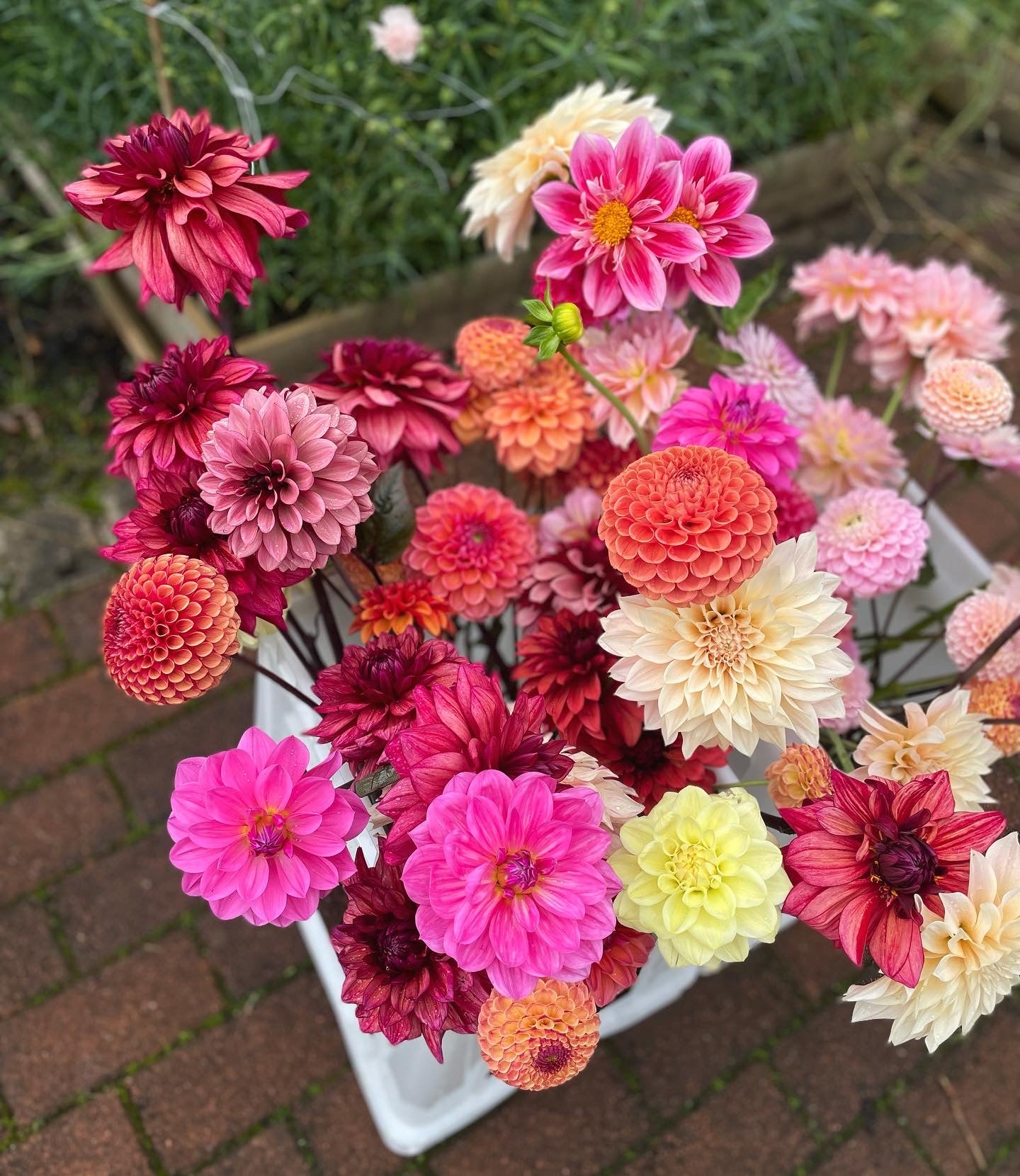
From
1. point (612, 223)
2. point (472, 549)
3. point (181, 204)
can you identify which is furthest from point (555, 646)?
point (181, 204)

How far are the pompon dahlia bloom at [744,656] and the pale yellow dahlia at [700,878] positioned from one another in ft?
0.17

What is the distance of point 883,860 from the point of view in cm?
65

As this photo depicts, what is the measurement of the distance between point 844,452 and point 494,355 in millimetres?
384

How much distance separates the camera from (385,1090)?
1.33 m

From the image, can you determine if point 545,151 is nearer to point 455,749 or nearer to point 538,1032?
point 455,749

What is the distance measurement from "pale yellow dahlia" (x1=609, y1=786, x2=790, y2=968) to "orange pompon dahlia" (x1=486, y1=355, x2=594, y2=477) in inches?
14.1

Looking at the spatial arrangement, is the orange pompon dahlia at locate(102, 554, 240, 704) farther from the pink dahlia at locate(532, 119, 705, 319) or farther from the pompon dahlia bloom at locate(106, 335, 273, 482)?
the pink dahlia at locate(532, 119, 705, 319)

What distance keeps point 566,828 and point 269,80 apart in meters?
1.45

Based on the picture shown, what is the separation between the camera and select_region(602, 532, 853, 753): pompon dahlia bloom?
703 mm

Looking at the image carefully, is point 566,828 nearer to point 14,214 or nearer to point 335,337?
point 335,337

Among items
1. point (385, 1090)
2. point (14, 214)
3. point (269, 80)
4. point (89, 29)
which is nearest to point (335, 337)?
point (269, 80)

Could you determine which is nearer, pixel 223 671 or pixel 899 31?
pixel 223 671

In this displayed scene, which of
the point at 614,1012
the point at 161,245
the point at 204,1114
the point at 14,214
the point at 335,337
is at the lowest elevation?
the point at 204,1114

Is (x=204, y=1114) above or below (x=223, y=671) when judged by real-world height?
below
